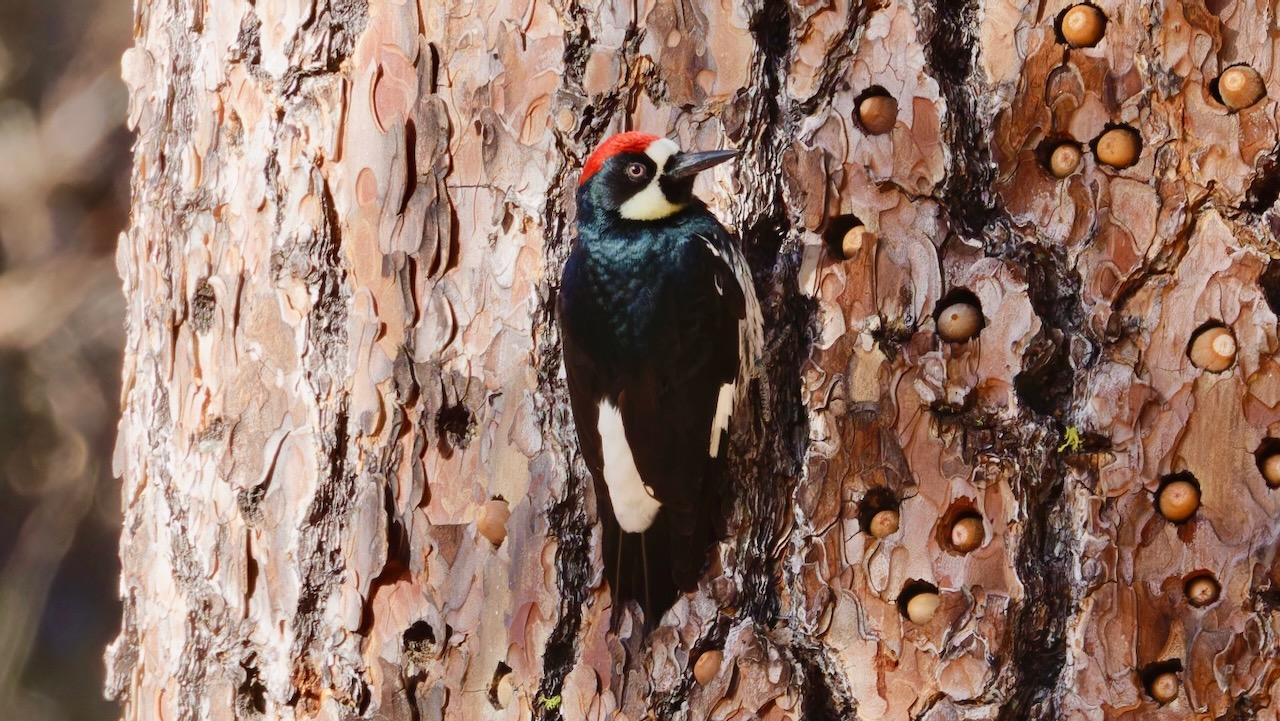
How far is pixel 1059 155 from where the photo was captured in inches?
35.6

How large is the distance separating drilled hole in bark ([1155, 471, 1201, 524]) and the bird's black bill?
1.50ft

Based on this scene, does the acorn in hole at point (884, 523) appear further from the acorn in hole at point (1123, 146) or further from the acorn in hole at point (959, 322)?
the acorn in hole at point (1123, 146)

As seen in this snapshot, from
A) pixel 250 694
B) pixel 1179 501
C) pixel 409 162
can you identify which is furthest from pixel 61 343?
pixel 1179 501

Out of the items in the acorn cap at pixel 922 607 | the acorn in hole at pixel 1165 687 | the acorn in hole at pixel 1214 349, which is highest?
the acorn in hole at pixel 1214 349

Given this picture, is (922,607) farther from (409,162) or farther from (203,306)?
(203,306)

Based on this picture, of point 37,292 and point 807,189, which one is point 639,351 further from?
point 37,292

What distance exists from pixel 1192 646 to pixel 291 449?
815 mm

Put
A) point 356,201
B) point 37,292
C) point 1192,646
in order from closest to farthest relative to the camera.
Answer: point 1192,646 → point 356,201 → point 37,292

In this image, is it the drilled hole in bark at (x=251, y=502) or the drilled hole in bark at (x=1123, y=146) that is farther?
the drilled hole in bark at (x=251, y=502)

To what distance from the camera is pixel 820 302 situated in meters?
0.91

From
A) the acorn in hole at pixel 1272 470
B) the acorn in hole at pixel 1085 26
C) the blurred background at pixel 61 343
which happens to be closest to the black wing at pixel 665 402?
the acorn in hole at pixel 1085 26

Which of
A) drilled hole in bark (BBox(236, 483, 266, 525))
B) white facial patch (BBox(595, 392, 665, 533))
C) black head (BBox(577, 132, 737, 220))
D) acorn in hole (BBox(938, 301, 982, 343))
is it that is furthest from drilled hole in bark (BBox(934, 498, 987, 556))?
drilled hole in bark (BBox(236, 483, 266, 525))

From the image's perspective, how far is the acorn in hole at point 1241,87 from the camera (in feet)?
2.90

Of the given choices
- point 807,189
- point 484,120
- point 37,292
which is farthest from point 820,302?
point 37,292
